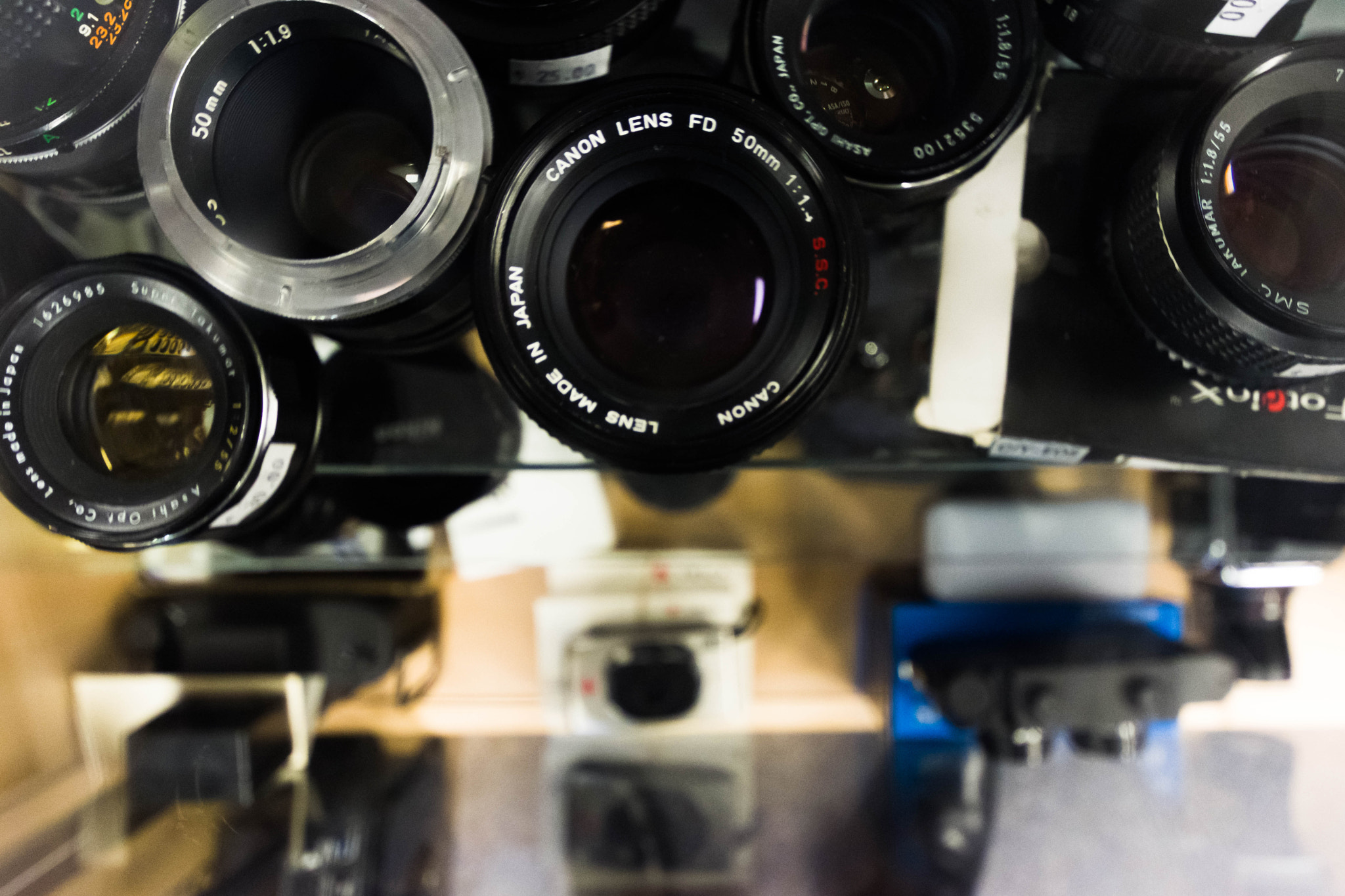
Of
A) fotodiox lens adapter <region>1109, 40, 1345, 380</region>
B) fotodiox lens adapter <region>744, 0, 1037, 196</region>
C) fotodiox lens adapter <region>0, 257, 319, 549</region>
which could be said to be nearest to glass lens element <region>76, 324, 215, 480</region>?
fotodiox lens adapter <region>0, 257, 319, 549</region>

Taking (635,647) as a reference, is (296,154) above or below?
above

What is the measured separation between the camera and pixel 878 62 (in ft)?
1.52

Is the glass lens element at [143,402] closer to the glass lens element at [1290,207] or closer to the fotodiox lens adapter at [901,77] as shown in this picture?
the fotodiox lens adapter at [901,77]

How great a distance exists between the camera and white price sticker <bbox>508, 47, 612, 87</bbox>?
40 centimetres

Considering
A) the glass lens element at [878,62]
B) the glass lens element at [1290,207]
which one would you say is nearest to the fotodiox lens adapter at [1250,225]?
the glass lens element at [1290,207]

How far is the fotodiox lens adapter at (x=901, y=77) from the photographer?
0.39 metres

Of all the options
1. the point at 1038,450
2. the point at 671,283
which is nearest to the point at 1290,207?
the point at 1038,450

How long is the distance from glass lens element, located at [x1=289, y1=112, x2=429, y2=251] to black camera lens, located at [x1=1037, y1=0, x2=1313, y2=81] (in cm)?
35

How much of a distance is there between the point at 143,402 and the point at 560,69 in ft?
0.95

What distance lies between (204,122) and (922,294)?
1.27ft

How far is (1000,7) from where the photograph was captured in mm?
402

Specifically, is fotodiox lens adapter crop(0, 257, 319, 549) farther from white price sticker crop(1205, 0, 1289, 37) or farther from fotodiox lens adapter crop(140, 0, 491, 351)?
white price sticker crop(1205, 0, 1289, 37)

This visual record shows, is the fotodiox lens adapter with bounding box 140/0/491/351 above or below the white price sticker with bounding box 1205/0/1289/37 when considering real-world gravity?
below

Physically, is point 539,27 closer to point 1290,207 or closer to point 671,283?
point 671,283
